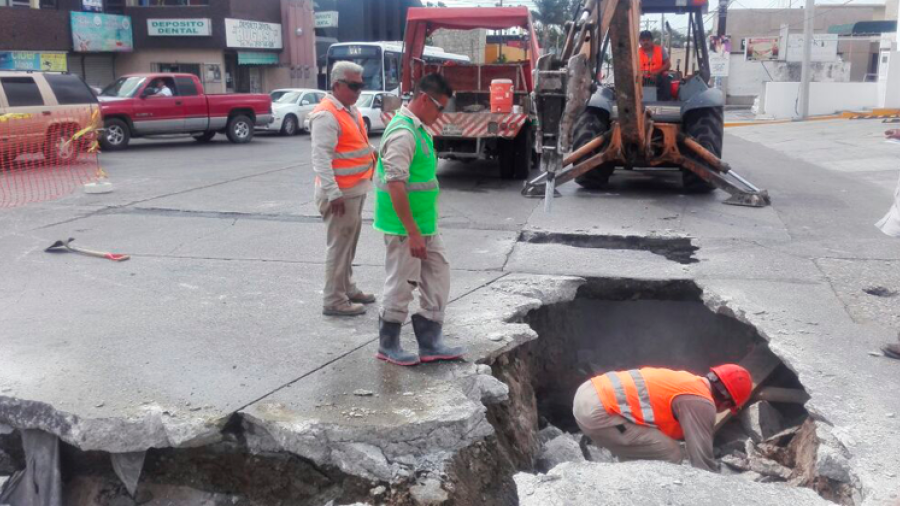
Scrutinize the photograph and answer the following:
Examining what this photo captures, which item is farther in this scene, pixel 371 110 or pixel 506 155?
pixel 371 110

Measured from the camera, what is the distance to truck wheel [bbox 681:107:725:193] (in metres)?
11.0

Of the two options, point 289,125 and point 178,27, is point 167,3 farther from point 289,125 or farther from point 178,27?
point 289,125

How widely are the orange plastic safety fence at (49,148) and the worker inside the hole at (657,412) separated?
10095 millimetres

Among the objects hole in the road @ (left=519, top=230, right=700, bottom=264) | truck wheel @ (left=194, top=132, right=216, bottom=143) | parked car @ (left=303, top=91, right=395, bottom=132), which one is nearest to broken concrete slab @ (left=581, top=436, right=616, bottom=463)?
hole in the road @ (left=519, top=230, right=700, bottom=264)

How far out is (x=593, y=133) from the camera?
448 inches

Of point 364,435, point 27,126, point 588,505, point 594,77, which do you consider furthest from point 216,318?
point 27,126

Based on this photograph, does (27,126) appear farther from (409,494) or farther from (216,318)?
(409,494)

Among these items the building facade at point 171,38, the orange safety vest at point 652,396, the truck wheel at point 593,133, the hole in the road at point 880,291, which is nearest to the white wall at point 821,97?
the building facade at point 171,38

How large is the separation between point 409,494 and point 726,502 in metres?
1.38

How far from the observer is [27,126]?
14.4 meters

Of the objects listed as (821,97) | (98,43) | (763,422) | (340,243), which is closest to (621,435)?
(763,422)

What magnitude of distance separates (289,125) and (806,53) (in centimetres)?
1623

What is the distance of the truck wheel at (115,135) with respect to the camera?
18266 millimetres

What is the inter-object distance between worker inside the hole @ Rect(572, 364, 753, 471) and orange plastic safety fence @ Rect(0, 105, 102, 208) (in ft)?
33.1
